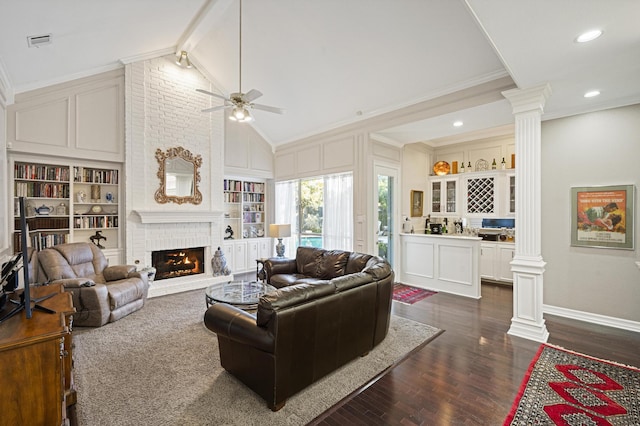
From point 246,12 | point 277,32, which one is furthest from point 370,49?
point 246,12

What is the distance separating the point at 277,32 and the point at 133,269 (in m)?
4.22

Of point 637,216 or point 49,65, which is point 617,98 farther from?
point 49,65

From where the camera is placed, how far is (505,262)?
5.88m

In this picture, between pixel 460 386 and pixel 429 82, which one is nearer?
pixel 460 386

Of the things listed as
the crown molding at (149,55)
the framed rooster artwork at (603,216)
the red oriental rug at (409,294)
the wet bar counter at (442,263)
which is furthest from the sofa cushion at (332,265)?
the crown molding at (149,55)

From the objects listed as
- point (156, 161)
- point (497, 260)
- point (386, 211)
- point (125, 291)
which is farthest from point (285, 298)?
point (497, 260)

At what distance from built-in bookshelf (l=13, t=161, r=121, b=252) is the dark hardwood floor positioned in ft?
16.7

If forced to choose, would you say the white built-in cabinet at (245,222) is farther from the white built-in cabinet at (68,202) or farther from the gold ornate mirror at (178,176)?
the white built-in cabinet at (68,202)

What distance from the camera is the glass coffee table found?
3496 mm

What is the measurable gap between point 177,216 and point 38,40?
9.97ft

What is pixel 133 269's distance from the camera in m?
4.57

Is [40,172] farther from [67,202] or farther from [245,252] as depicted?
[245,252]

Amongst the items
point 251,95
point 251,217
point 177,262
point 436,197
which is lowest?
point 177,262

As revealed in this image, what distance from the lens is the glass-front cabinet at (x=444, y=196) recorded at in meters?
6.68
